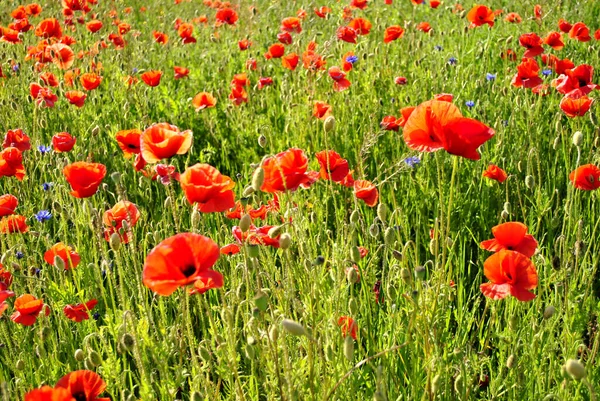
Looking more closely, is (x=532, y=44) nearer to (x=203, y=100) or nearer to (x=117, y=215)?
(x=203, y=100)

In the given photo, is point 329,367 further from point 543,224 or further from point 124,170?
point 124,170

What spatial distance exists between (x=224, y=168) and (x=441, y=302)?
6.89 ft

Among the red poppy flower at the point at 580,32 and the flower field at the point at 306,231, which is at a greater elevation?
the red poppy flower at the point at 580,32

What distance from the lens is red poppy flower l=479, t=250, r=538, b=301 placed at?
167cm

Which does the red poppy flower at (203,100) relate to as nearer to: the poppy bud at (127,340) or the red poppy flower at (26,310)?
the red poppy flower at (26,310)

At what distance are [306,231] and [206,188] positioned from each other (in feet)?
4.10

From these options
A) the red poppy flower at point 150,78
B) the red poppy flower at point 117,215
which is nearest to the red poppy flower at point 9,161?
the red poppy flower at point 117,215

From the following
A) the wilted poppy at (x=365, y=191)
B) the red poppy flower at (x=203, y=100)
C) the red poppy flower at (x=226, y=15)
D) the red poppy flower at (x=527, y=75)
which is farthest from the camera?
the red poppy flower at (x=226, y=15)

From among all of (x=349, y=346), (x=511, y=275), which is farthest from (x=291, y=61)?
(x=349, y=346)

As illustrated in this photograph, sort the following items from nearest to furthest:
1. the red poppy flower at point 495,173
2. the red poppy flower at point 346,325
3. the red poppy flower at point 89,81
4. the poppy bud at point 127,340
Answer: the poppy bud at point 127,340 → the red poppy flower at point 346,325 → the red poppy flower at point 495,173 → the red poppy flower at point 89,81

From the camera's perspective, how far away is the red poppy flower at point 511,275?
65.8 inches

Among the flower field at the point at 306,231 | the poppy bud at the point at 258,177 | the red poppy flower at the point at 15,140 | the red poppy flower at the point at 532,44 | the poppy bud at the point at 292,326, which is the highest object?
the poppy bud at the point at 258,177

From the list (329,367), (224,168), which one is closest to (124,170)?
(224,168)

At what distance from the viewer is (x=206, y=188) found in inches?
63.2
